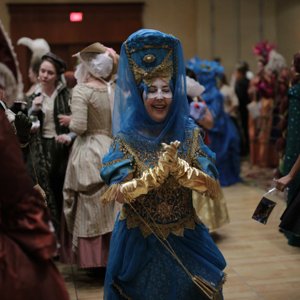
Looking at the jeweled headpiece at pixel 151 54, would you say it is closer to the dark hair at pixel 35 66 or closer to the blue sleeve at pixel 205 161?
the blue sleeve at pixel 205 161

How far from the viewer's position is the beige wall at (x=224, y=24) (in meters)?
10.5

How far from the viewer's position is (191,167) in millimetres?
2639

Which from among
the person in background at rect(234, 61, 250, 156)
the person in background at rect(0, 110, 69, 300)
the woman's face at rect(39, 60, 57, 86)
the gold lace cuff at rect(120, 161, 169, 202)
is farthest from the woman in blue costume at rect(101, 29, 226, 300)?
the person in background at rect(234, 61, 250, 156)

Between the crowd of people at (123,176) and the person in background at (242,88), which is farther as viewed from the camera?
the person in background at (242,88)

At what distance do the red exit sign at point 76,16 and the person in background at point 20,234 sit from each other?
899cm

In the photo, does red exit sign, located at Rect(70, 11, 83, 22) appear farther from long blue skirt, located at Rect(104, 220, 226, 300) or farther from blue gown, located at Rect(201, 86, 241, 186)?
long blue skirt, located at Rect(104, 220, 226, 300)

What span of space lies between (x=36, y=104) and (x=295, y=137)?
80.6 inches

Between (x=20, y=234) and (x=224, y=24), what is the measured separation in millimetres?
9580

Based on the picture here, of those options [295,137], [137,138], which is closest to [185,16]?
[295,137]

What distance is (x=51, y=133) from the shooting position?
4.57 m

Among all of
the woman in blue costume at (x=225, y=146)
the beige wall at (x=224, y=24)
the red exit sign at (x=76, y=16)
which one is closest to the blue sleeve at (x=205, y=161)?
the woman in blue costume at (x=225, y=146)

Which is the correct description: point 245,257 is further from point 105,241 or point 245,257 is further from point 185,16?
point 185,16

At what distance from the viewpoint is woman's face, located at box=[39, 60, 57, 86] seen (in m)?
4.59

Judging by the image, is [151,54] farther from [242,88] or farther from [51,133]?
[242,88]
